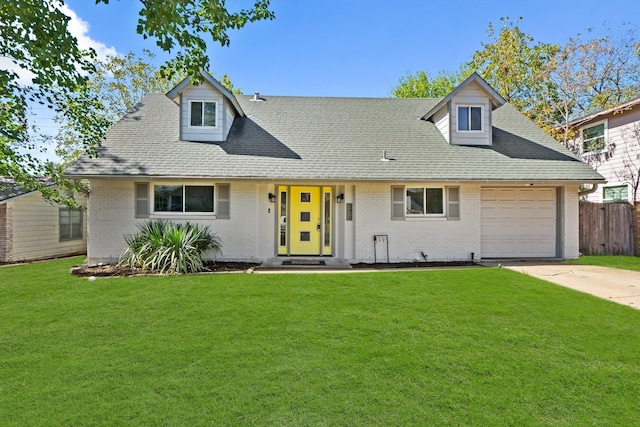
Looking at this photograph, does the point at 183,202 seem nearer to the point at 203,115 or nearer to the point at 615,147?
the point at 203,115

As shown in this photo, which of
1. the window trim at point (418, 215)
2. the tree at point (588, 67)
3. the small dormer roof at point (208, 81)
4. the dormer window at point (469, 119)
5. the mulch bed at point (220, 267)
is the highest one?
the tree at point (588, 67)

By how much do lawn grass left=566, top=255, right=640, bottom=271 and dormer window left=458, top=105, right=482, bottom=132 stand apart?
5.38 metres

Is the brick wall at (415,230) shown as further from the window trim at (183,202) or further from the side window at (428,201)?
the window trim at (183,202)

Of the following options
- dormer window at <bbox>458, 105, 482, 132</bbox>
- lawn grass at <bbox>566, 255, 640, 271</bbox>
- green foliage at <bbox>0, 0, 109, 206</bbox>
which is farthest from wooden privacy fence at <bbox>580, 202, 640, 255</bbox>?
green foliage at <bbox>0, 0, 109, 206</bbox>

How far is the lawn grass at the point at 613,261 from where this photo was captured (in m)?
9.90

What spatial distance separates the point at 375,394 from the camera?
3.05 m

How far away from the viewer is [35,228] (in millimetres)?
11906

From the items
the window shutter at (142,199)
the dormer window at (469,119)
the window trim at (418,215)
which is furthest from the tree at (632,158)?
the window shutter at (142,199)

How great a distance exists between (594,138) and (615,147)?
46.7 inches

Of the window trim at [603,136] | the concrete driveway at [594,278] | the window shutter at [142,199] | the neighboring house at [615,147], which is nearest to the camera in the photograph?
the concrete driveway at [594,278]

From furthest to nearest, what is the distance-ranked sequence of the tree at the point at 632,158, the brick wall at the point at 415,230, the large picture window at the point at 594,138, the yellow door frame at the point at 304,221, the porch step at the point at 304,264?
the large picture window at the point at 594,138
the tree at the point at 632,158
the yellow door frame at the point at 304,221
the brick wall at the point at 415,230
the porch step at the point at 304,264

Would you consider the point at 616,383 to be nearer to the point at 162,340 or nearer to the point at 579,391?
the point at 579,391

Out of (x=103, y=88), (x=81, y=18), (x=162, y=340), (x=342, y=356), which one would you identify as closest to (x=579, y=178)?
(x=342, y=356)

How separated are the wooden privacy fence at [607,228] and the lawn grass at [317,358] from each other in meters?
7.94
